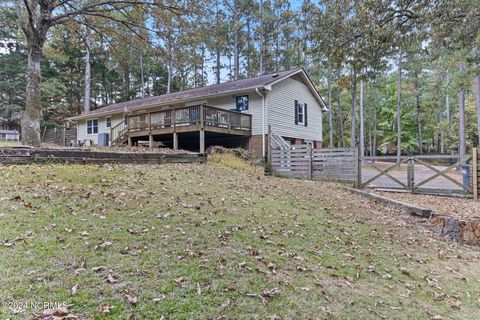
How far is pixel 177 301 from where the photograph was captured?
268 centimetres

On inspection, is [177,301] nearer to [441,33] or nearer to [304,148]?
[441,33]

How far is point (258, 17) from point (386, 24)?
77.5 ft

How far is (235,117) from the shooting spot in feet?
54.5

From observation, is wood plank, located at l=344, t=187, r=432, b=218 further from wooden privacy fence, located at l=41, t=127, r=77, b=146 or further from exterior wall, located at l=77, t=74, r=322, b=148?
wooden privacy fence, located at l=41, t=127, r=77, b=146

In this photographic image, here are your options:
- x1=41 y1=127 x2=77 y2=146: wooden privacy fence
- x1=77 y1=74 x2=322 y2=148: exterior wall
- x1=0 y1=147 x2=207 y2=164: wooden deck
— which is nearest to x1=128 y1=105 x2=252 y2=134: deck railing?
x1=77 y1=74 x2=322 y2=148: exterior wall

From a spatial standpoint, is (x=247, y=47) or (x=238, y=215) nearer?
(x=238, y=215)

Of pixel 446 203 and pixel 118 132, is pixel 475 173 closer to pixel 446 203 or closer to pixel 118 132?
pixel 446 203

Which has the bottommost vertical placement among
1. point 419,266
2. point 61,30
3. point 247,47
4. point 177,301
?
point 419,266

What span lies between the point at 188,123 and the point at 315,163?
6.70m

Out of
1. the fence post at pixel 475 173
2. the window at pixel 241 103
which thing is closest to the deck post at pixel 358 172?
the fence post at pixel 475 173

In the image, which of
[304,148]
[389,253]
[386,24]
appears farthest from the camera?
[304,148]

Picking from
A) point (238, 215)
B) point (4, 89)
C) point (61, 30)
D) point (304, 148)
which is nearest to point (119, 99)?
point (4, 89)

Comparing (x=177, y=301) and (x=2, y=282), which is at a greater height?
(x=2, y=282)

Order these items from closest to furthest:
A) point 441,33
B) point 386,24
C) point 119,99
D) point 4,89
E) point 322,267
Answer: point 322,267
point 386,24
point 441,33
point 4,89
point 119,99
